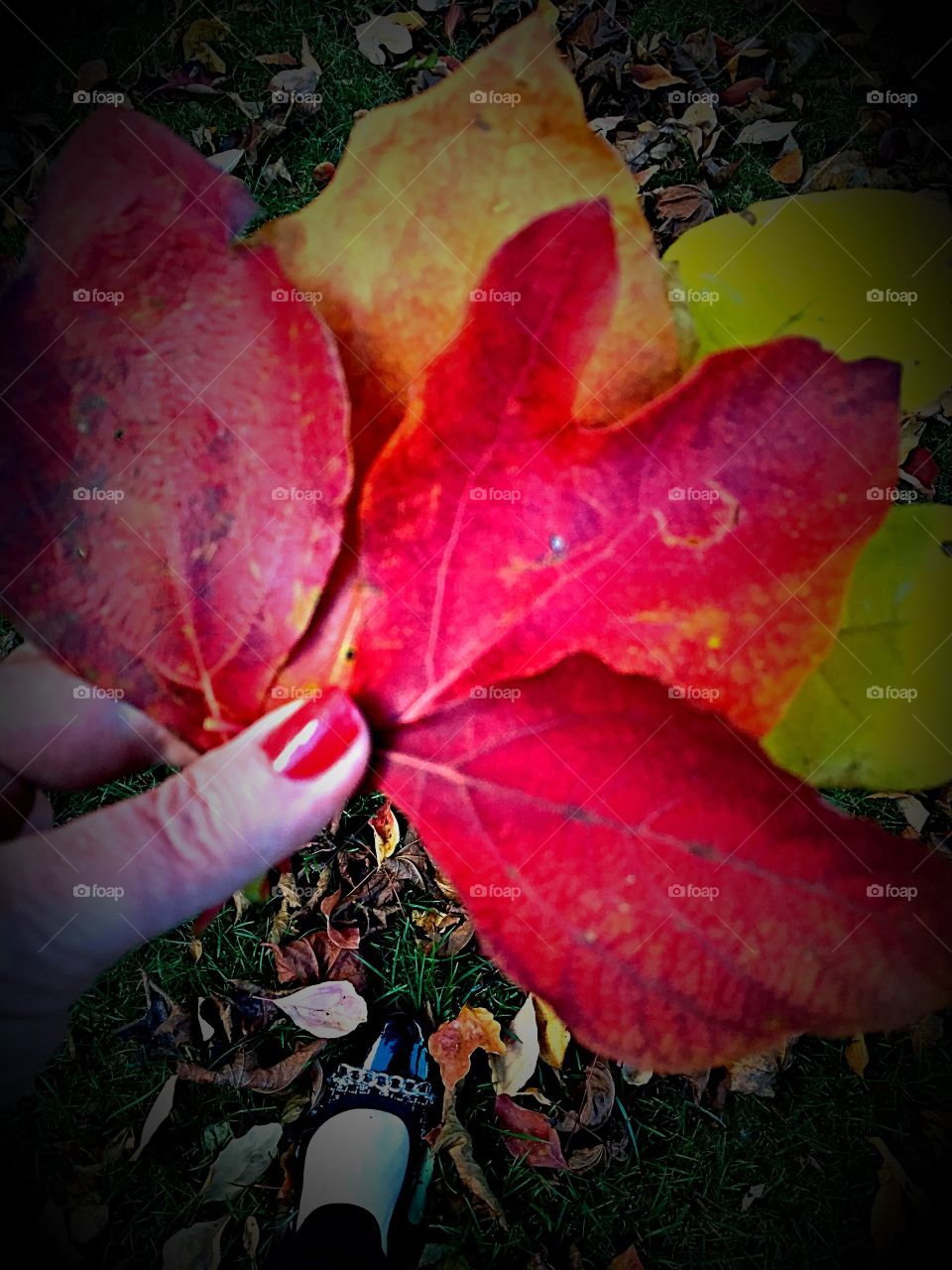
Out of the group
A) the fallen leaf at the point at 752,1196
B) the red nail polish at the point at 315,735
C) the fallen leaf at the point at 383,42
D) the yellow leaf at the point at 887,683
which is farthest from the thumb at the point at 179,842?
the fallen leaf at the point at 383,42

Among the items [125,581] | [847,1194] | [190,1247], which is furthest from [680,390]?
[190,1247]

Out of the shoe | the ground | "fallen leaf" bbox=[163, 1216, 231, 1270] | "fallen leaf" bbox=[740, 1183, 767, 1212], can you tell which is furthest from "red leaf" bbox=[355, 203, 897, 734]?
"fallen leaf" bbox=[163, 1216, 231, 1270]

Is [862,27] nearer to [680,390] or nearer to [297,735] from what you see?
[680,390]

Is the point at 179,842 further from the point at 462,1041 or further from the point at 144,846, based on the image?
the point at 462,1041

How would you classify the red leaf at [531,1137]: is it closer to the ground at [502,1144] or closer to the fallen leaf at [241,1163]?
the ground at [502,1144]

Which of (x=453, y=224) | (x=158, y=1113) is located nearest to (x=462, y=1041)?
(x=158, y=1113)

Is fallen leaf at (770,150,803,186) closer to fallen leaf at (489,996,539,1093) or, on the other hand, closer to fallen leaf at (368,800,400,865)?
fallen leaf at (368,800,400,865)
